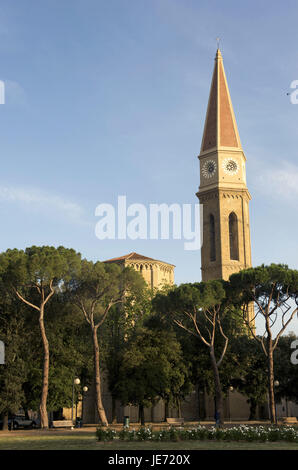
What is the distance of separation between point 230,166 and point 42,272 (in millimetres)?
41896

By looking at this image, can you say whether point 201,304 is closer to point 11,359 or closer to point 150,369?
point 150,369

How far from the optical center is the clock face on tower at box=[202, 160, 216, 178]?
7302 cm

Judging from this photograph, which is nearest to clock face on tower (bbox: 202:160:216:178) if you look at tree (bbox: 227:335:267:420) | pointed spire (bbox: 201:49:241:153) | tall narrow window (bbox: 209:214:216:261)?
pointed spire (bbox: 201:49:241:153)

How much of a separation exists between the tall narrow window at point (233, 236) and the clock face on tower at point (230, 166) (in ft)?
19.0

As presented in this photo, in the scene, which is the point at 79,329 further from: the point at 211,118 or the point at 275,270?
the point at 211,118

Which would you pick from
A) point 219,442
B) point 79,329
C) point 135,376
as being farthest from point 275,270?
point 219,442

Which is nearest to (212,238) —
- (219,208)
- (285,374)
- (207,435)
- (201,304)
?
(219,208)

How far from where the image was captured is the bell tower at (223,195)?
68688 millimetres

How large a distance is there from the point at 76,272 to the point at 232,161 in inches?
1569

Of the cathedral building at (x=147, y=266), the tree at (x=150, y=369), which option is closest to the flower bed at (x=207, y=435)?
the tree at (x=150, y=369)

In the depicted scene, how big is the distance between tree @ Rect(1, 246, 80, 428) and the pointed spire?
40.3m

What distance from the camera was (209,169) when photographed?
7362cm
